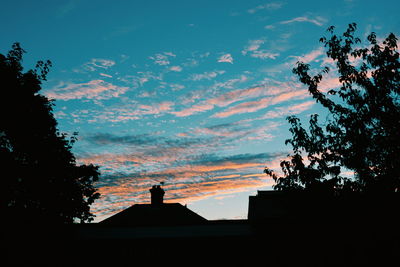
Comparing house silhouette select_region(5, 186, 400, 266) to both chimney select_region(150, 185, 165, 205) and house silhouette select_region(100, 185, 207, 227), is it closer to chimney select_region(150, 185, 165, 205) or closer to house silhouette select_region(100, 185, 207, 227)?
house silhouette select_region(100, 185, 207, 227)

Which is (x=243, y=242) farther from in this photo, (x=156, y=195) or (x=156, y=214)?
(x=156, y=195)

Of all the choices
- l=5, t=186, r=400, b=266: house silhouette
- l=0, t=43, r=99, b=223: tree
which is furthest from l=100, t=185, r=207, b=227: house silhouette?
l=5, t=186, r=400, b=266: house silhouette

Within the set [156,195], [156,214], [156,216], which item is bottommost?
[156,216]

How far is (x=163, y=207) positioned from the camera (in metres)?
32.7

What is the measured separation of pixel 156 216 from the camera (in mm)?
30984

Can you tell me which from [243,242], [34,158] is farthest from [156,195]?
[243,242]

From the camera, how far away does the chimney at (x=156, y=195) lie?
110ft

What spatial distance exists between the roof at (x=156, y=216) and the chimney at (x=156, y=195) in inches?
Answer: 23.9

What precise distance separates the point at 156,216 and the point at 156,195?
3.20 meters

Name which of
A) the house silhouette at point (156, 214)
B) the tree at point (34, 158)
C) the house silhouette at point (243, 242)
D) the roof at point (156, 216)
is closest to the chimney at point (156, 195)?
the house silhouette at point (156, 214)

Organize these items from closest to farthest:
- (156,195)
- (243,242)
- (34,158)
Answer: (243,242), (34,158), (156,195)

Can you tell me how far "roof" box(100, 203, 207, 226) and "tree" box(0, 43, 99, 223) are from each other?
247 inches

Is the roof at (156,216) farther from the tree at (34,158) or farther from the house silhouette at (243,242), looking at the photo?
the house silhouette at (243,242)

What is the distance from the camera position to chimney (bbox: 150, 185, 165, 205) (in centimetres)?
3353
